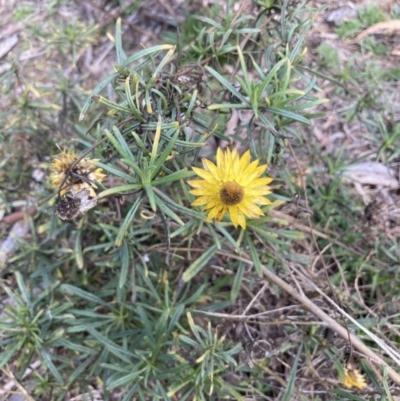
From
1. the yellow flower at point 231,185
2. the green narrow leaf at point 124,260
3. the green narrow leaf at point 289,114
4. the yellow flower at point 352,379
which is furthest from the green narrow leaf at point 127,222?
the yellow flower at point 352,379

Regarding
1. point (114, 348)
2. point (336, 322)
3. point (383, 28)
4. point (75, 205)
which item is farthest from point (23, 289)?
Answer: point (383, 28)

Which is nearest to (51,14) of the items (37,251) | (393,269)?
(37,251)

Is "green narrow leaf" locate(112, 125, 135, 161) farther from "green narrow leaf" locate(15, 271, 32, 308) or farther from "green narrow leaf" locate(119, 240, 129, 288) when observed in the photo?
"green narrow leaf" locate(15, 271, 32, 308)

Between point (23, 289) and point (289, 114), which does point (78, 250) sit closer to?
point (23, 289)

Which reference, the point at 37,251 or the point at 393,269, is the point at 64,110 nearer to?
the point at 37,251

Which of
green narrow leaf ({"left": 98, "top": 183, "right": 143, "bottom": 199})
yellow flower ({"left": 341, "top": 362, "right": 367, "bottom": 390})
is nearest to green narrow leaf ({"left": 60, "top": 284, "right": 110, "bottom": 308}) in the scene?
green narrow leaf ({"left": 98, "top": 183, "right": 143, "bottom": 199})

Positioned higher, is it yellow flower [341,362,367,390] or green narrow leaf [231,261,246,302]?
green narrow leaf [231,261,246,302]
